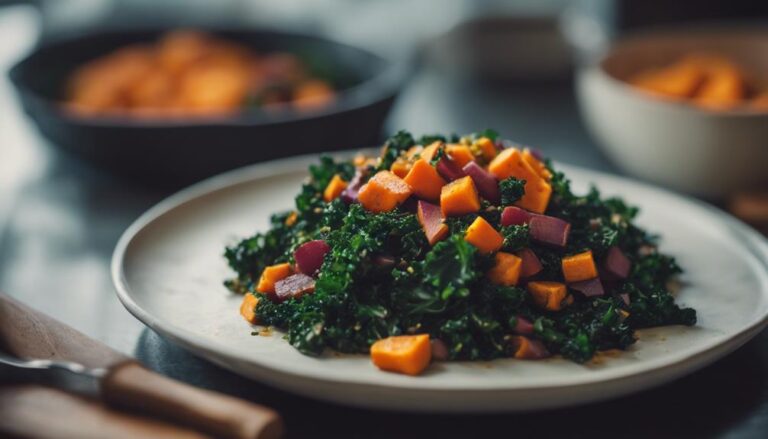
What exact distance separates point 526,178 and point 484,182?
0.38ft

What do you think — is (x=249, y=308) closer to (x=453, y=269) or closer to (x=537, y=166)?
(x=453, y=269)

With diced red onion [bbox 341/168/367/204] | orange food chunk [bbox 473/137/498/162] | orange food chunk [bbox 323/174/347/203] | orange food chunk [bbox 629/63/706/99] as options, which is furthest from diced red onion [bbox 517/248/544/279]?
orange food chunk [bbox 629/63/706/99]

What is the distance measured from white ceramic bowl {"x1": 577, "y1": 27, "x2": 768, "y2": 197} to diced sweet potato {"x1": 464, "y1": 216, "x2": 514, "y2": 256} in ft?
4.92

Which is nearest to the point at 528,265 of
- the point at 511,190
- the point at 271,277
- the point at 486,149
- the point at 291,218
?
the point at 511,190

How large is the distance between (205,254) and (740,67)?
280 cm

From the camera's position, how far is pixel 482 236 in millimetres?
2234

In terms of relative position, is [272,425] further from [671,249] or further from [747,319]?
[671,249]

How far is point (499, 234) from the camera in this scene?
7.48 feet

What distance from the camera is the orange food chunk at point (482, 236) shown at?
2.24 meters

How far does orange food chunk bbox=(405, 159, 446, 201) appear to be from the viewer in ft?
7.84

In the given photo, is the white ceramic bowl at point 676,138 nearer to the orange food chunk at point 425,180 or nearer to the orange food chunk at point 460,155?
the orange food chunk at point 460,155

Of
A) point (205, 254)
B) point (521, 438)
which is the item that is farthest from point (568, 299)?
Result: point (205, 254)

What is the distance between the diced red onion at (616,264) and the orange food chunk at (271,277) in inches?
33.2

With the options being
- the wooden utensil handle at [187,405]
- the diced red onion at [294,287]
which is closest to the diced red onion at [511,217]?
the diced red onion at [294,287]
